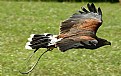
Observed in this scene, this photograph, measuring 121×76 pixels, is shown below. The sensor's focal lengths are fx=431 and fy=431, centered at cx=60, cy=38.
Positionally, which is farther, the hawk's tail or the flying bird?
the hawk's tail

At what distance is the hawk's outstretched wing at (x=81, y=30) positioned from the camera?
8.04 m

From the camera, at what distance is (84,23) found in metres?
9.40

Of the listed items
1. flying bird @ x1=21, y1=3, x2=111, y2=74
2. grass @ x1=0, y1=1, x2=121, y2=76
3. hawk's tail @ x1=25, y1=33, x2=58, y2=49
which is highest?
flying bird @ x1=21, y1=3, x2=111, y2=74

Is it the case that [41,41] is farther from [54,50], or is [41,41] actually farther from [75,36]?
[54,50]

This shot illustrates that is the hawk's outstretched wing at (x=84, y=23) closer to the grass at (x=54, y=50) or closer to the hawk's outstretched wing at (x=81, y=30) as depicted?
the hawk's outstretched wing at (x=81, y=30)

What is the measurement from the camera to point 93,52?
14844 millimetres

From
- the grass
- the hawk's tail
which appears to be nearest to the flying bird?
the hawk's tail

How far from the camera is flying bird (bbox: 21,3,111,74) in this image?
807 centimetres

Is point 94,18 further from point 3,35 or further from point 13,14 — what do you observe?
point 13,14

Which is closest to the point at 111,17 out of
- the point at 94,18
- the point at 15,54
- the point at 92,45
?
the point at 15,54

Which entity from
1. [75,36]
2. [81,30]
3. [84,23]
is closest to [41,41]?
[75,36]

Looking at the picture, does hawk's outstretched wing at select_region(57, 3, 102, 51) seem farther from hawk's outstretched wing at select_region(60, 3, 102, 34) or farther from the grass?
the grass

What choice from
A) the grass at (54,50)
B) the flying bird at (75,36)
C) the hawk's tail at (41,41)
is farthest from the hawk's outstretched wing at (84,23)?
the grass at (54,50)

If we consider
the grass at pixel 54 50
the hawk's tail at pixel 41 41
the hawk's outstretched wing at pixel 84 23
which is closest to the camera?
the hawk's tail at pixel 41 41
